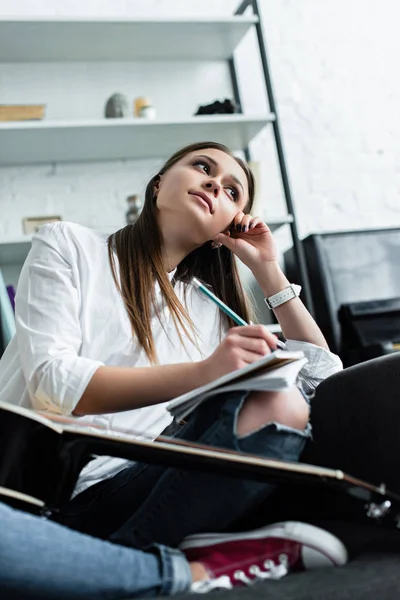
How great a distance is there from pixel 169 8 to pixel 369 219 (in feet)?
3.82

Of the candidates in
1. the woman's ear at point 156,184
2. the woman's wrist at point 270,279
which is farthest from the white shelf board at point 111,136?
the woman's wrist at point 270,279

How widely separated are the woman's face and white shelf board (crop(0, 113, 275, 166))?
3.50 feet

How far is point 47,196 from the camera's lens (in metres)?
2.68

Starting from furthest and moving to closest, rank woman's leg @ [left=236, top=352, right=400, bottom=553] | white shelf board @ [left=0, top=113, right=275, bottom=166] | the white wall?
1. the white wall
2. white shelf board @ [left=0, top=113, right=275, bottom=166]
3. woman's leg @ [left=236, top=352, right=400, bottom=553]

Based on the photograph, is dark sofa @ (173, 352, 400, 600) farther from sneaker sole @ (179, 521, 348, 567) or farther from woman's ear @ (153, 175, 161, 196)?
woman's ear @ (153, 175, 161, 196)

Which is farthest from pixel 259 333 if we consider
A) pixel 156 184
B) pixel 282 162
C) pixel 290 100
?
pixel 290 100

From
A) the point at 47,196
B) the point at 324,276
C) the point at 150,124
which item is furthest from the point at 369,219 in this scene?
the point at 47,196

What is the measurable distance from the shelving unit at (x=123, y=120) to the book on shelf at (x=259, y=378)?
1616 millimetres

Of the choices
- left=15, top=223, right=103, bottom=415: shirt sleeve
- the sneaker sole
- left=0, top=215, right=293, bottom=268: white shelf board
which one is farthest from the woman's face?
left=0, top=215, right=293, bottom=268: white shelf board

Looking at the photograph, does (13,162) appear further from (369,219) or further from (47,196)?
(369,219)

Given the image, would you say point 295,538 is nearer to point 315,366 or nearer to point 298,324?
point 315,366

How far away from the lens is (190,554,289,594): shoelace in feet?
2.35

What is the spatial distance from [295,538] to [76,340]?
45 cm

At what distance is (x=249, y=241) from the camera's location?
146 centimetres
